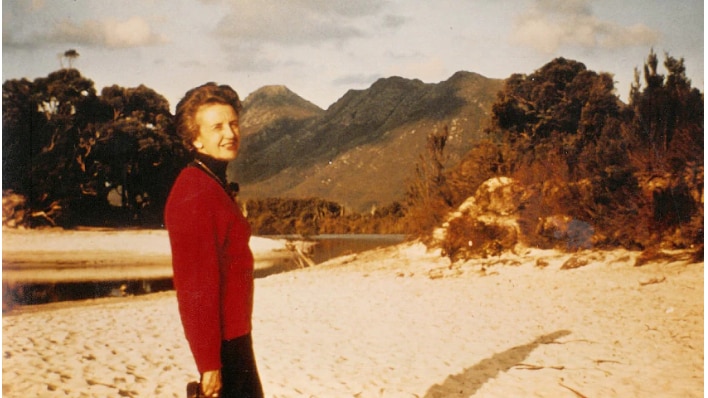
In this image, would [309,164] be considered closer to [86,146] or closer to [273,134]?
[273,134]

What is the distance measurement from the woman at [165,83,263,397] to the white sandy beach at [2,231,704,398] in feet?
5.62

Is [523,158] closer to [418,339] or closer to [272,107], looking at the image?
[418,339]

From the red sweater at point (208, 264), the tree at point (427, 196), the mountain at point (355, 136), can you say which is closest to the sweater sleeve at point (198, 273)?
the red sweater at point (208, 264)

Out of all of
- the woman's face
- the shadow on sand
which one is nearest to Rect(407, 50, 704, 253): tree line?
the shadow on sand

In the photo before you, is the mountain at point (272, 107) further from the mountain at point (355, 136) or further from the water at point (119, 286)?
the water at point (119, 286)

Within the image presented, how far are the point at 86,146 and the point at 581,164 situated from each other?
674cm

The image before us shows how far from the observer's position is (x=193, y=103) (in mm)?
2377

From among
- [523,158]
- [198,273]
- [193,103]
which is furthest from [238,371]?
[523,158]

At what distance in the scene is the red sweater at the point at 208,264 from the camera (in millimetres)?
2023

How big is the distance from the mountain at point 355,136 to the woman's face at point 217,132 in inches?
52.2

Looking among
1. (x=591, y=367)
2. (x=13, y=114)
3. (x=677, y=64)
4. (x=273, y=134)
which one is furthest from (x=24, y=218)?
(x=677, y=64)

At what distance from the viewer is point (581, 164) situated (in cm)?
888

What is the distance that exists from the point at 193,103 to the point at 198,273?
72 centimetres

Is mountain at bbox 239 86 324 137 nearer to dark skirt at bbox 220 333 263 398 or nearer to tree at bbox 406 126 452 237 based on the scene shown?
dark skirt at bbox 220 333 263 398
